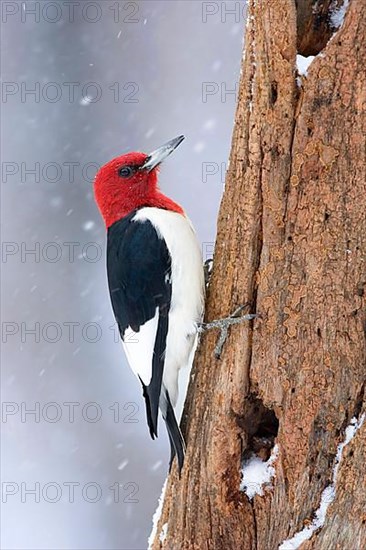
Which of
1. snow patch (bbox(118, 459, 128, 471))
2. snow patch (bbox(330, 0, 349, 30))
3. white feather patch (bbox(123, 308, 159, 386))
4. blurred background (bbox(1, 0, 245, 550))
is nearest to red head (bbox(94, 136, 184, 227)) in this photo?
white feather patch (bbox(123, 308, 159, 386))

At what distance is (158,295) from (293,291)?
2.67ft

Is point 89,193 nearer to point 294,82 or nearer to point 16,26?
point 16,26

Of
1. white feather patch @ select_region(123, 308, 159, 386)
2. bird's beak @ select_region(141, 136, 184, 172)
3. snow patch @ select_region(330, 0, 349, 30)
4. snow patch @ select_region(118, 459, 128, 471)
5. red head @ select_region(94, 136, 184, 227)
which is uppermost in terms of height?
snow patch @ select_region(330, 0, 349, 30)

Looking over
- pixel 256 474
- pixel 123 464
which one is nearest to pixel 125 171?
pixel 256 474

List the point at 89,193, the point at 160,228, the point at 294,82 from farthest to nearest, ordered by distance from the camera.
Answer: the point at 89,193 < the point at 160,228 < the point at 294,82

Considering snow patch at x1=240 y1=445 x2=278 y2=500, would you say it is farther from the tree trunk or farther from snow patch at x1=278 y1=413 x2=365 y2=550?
snow patch at x1=278 y1=413 x2=365 y2=550

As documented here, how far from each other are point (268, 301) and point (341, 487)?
0.72 meters

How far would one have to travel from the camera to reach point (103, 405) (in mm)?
7047

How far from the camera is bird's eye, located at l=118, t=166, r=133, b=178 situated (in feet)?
13.8

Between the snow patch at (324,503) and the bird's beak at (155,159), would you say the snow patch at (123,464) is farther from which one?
the snow patch at (324,503)

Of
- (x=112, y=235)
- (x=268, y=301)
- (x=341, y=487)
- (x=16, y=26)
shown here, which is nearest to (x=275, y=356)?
(x=268, y=301)

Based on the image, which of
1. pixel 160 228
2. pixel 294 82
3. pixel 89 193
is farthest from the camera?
pixel 89 193

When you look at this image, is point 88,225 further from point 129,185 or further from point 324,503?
point 324,503

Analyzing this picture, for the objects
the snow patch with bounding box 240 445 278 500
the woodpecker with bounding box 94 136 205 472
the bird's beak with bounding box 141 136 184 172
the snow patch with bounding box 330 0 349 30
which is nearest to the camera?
the snow patch with bounding box 330 0 349 30
